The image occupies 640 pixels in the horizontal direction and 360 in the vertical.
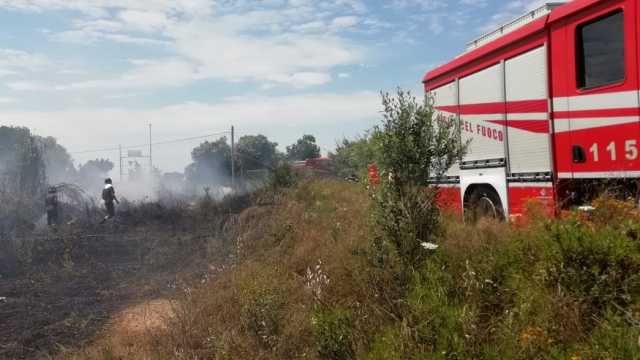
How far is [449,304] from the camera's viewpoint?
4.05 metres

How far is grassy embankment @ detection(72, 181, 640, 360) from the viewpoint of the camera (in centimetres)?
335

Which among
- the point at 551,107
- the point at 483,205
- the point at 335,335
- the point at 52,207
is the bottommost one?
the point at 335,335

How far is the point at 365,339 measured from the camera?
4051 millimetres

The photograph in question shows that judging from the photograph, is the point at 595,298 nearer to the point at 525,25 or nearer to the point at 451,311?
the point at 451,311

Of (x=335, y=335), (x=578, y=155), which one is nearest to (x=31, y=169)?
(x=335, y=335)

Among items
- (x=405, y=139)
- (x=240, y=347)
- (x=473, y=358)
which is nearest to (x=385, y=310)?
(x=473, y=358)

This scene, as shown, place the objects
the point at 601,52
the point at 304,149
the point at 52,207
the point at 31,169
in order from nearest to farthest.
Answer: the point at 601,52 < the point at 52,207 < the point at 31,169 < the point at 304,149

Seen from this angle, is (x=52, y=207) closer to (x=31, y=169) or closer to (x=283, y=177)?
(x=283, y=177)

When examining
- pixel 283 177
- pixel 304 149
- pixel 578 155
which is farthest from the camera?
pixel 304 149

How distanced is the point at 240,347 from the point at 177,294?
4014 millimetres

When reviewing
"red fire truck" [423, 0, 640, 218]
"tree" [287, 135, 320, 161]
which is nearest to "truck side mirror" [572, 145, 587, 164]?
"red fire truck" [423, 0, 640, 218]

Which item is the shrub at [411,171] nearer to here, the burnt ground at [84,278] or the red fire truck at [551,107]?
the red fire truck at [551,107]

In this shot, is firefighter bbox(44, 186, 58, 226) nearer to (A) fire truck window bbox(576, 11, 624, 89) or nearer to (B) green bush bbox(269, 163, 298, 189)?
(B) green bush bbox(269, 163, 298, 189)

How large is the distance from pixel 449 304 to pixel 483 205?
4.22 meters
